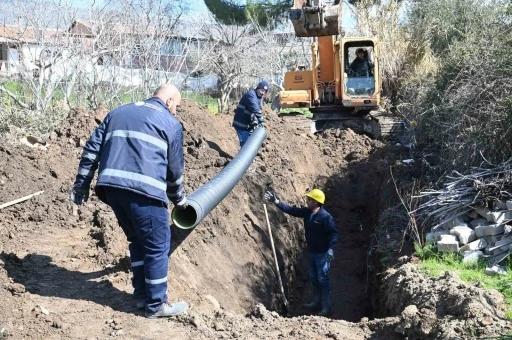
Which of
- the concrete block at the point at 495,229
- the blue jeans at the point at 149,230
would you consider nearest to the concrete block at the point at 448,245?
the concrete block at the point at 495,229

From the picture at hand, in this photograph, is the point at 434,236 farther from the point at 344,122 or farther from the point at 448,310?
the point at 344,122

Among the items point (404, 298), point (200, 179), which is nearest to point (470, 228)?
point (404, 298)

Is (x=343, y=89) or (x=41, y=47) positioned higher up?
(x=41, y=47)

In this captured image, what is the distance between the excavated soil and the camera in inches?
195

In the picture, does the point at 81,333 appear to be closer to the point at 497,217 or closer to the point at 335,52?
the point at 497,217

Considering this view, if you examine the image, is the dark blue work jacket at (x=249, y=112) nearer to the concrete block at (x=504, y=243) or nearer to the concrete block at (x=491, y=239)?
the concrete block at (x=491, y=239)

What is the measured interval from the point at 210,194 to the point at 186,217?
772 millimetres

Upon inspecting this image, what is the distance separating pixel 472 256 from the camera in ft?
22.0

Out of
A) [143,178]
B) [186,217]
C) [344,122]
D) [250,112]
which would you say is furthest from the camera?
[344,122]

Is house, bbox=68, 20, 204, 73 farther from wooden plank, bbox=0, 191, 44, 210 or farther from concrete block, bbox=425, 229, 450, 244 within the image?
concrete block, bbox=425, 229, 450, 244

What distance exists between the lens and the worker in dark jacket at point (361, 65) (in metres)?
15.4

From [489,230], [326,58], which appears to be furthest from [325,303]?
[326,58]

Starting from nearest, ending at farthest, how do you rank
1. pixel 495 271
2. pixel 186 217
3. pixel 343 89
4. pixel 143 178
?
pixel 143 178
pixel 186 217
pixel 495 271
pixel 343 89

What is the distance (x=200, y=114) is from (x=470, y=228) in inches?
283
